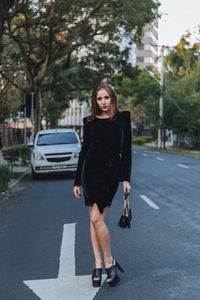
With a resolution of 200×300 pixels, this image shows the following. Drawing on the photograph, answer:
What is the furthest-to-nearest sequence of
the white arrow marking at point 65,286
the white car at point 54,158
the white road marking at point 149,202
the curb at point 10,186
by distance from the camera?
1. the white car at point 54,158
2. the curb at point 10,186
3. the white road marking at point 149,202
4. the white arrow marking at point 65,286

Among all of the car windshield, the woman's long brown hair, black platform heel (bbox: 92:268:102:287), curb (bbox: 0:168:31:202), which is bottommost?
curb (bbox: 0:168:31:202)

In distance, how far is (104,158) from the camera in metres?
4.50

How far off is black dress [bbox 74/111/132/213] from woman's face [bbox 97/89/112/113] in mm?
108

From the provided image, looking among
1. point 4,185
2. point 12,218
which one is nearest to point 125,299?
point 12,218

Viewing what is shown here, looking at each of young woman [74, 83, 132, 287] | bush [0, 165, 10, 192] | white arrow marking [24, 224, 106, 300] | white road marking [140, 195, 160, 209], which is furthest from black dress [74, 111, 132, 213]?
bush [0, 165, 10, 192]

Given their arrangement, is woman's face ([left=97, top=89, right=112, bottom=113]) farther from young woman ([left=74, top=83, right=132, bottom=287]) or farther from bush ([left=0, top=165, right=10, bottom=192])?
bush ([left=0, top=165, right=10, bottom=192])

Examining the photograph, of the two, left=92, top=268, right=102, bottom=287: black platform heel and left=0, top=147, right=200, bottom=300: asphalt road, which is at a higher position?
left=92, top=268, right=102, bottom=287: black platform heel

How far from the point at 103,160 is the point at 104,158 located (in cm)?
2

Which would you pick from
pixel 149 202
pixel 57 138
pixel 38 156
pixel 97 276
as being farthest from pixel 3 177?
pixel 97 276

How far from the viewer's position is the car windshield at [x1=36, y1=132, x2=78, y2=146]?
57.6 ft

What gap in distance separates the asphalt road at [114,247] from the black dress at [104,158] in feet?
2.86

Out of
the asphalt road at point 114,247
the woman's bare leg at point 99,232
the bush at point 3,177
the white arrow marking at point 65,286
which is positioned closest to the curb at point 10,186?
the bush at point 3,177

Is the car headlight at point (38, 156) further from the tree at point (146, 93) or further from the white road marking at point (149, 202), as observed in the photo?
the tree at point (146, 93)

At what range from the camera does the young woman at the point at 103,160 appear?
177 inches
